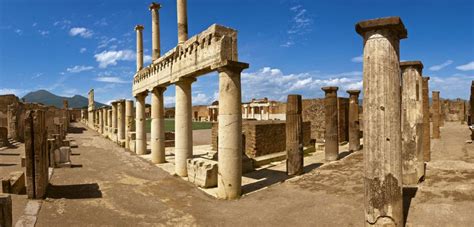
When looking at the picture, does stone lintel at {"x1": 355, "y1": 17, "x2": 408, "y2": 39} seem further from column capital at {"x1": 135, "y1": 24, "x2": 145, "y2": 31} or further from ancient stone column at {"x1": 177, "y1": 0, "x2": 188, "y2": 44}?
column capital at {"x1": 135, "y1": 24, "x2": 145, "y2": 31}

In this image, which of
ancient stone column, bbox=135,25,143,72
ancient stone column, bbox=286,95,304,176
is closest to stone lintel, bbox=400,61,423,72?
ancient stone column, bbox=286,95,304,176

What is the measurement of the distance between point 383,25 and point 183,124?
757 cm

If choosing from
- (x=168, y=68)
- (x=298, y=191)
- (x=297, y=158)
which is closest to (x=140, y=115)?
(x=168, y=68)

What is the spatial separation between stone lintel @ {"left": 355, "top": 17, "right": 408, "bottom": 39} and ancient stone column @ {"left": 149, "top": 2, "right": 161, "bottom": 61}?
10828 mm

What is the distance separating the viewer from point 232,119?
26.5ft

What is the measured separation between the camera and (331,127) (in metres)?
13.5

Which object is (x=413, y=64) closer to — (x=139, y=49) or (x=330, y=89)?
(x=330, y=89)

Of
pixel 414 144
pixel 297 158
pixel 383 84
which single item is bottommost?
pixel 297 158

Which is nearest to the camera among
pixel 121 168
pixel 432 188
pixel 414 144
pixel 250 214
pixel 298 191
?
pixel 250 214

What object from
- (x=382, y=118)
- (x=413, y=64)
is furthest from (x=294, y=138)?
(x=382, y=118)

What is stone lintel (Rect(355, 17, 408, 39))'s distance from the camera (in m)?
4.72

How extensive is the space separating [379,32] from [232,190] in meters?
5.21

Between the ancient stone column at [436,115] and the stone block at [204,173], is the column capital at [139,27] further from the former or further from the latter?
the ancient stone column at [436,115]

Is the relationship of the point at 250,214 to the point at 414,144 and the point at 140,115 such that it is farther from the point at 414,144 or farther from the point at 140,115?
the point at 140,115
